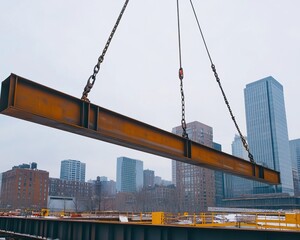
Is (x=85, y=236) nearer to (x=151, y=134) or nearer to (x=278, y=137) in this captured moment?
(x=151, y=134)

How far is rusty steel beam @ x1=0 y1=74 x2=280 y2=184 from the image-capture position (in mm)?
8570

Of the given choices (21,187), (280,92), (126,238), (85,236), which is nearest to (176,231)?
(126,238)

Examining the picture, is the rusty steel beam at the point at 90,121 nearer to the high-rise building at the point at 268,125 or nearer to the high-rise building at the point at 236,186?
the high-rise building at the point at 236,186

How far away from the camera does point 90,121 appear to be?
10336 mm

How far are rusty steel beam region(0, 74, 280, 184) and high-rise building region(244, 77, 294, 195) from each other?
169896mm

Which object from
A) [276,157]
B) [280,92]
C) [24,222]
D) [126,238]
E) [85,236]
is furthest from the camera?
[280,92]

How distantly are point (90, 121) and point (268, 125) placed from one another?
18484cm

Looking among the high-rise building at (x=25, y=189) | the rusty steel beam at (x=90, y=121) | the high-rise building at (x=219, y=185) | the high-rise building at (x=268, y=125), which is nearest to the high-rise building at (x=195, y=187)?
the high-rise building at (x=219, y=185)

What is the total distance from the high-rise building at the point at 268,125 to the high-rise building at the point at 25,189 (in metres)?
113

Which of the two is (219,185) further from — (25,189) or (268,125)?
(25,189)

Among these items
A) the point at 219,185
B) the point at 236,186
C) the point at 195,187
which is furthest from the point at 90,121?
the point at 236,186

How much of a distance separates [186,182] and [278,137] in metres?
70.6

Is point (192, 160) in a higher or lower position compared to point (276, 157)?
lower

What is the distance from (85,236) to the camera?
19547mm
